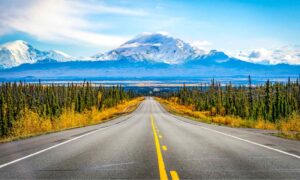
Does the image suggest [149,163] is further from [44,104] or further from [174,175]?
[44,104]

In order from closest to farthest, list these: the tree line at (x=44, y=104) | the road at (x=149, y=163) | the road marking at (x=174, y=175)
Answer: the road marking at (x=174, y=175) < the road at (x=149, y=163) < the tree line at (x=44, y=104)

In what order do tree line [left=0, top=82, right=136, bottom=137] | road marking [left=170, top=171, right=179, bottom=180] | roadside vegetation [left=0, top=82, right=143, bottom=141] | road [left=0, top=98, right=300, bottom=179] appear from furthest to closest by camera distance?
tree line [left=0, top=82, right=136, bottom=137]
roadside vegetation [left=0, top=82, right=143, bottom=141]
road [left=0, top=98, right=300, bottom=179]
road marking [left=170, top=171, right=179, bottom=180]

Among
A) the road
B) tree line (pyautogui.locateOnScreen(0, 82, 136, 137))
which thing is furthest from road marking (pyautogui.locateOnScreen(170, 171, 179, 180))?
tree line (pyautogui.locateOnScreen(0, 82, 136, 137))

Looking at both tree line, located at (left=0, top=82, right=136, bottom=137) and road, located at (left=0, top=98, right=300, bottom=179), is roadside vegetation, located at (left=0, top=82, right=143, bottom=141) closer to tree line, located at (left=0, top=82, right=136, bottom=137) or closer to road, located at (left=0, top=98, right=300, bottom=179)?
tree line, located at (left=0, top=82, right=136, bottom=137)

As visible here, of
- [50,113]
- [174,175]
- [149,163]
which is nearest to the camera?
[174,175]

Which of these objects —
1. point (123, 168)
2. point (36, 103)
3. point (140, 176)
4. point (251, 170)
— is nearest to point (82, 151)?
point (123, 168)

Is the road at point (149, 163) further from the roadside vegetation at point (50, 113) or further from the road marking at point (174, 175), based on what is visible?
the roadside vegetation at point (50, 113)

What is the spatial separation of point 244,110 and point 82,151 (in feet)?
277

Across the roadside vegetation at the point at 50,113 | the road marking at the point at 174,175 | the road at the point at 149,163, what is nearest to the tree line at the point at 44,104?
the roadside vegetation at the point at 50,113

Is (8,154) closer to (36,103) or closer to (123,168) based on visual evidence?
(123,168)

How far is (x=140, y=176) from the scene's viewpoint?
791 centimetres

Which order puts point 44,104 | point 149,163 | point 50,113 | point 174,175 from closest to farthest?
point 174,175
point 149,163
point 50,113
point 44,104

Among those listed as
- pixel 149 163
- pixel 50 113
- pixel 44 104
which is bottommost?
pixel 50 113

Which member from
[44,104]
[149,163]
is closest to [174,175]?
[149,163]
